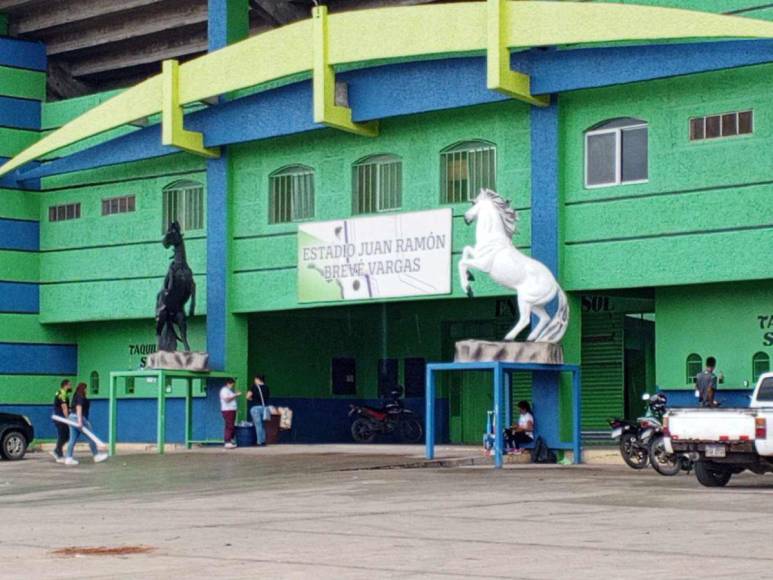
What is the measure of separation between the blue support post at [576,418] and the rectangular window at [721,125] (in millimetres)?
5032

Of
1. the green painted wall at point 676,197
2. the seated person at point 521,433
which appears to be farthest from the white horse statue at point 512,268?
the seated person at point 521,433

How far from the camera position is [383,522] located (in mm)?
17141

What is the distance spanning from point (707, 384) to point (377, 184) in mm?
9493

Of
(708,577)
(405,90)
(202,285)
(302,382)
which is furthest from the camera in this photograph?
(302,382)

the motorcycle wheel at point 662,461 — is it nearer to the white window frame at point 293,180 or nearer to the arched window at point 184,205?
the white window frame at point 293,180

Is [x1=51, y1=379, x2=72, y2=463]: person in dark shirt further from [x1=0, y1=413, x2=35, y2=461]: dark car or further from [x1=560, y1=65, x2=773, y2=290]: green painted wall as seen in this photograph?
[x1=560, y1=65, x2=773, y2=290]: green painted wall

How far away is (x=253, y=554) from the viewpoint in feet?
45.0

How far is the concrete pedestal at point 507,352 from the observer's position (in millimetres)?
29438

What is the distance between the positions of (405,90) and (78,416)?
948 cm

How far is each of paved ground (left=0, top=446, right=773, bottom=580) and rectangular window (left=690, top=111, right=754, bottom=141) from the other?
6269 millimetres

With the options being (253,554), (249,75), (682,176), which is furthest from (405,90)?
(253,554)

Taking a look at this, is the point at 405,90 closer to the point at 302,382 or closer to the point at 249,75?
the point at 249,75

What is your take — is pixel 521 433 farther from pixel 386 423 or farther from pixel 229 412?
pixel 386 423

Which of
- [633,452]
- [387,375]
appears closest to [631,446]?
[633,452]
